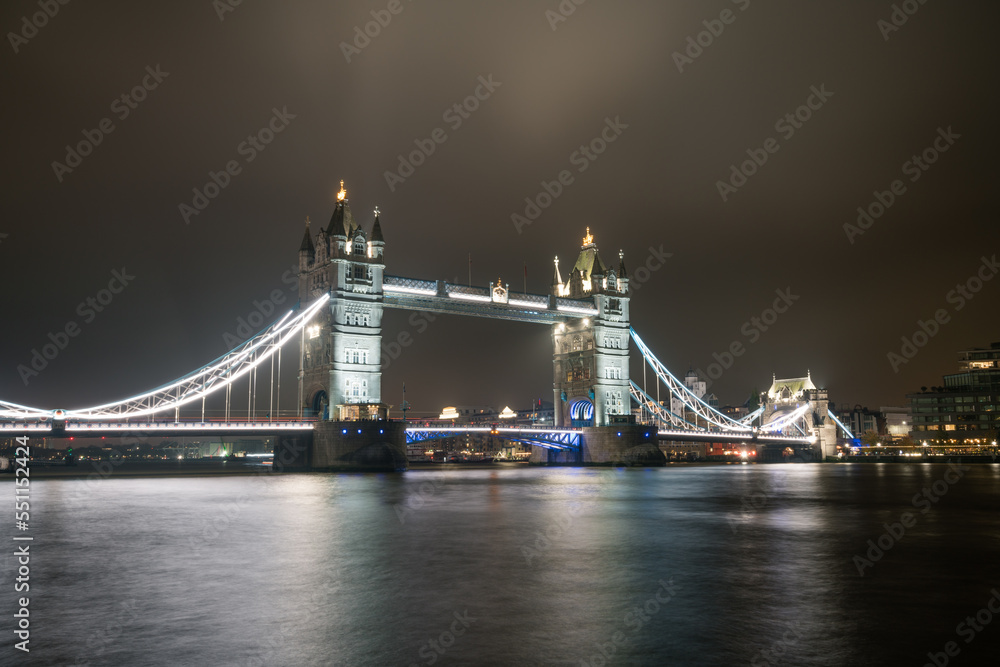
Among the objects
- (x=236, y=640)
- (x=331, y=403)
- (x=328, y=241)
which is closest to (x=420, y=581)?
(x=236, y=640)

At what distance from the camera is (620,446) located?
85.7m

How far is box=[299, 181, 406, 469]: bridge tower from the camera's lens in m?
62.4

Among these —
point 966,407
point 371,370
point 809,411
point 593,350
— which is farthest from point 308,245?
point 966,407

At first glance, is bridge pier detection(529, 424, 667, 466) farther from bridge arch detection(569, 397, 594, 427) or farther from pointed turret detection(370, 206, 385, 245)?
pointed turret detection(370, 206, 385, 245)

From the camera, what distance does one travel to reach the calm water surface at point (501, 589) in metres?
9.38

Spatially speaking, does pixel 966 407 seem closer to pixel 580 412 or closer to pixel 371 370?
pixel 580 412

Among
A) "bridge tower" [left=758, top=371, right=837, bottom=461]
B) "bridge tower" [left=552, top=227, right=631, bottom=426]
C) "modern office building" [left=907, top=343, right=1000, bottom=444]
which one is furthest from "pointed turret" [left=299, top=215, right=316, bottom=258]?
"modern office building" [left=907, top=343, right=1000, bottom=444]

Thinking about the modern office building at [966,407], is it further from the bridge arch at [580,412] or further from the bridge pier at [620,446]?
the bridge arch at [580,412]

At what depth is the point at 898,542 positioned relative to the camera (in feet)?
63.2

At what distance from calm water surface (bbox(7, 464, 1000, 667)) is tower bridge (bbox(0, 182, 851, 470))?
33537 millimetres

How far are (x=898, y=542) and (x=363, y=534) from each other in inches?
539

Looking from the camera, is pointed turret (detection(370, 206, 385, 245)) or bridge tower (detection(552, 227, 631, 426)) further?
bridge tower (detection(552, 227, 631, 426))

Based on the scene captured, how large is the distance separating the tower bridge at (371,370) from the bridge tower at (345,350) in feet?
Result: 0.31

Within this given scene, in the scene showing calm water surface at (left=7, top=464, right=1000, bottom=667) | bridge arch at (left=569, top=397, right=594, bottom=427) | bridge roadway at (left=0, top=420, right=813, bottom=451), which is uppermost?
bridge arch at (left=569, top=397, right=594, bottom=427)
